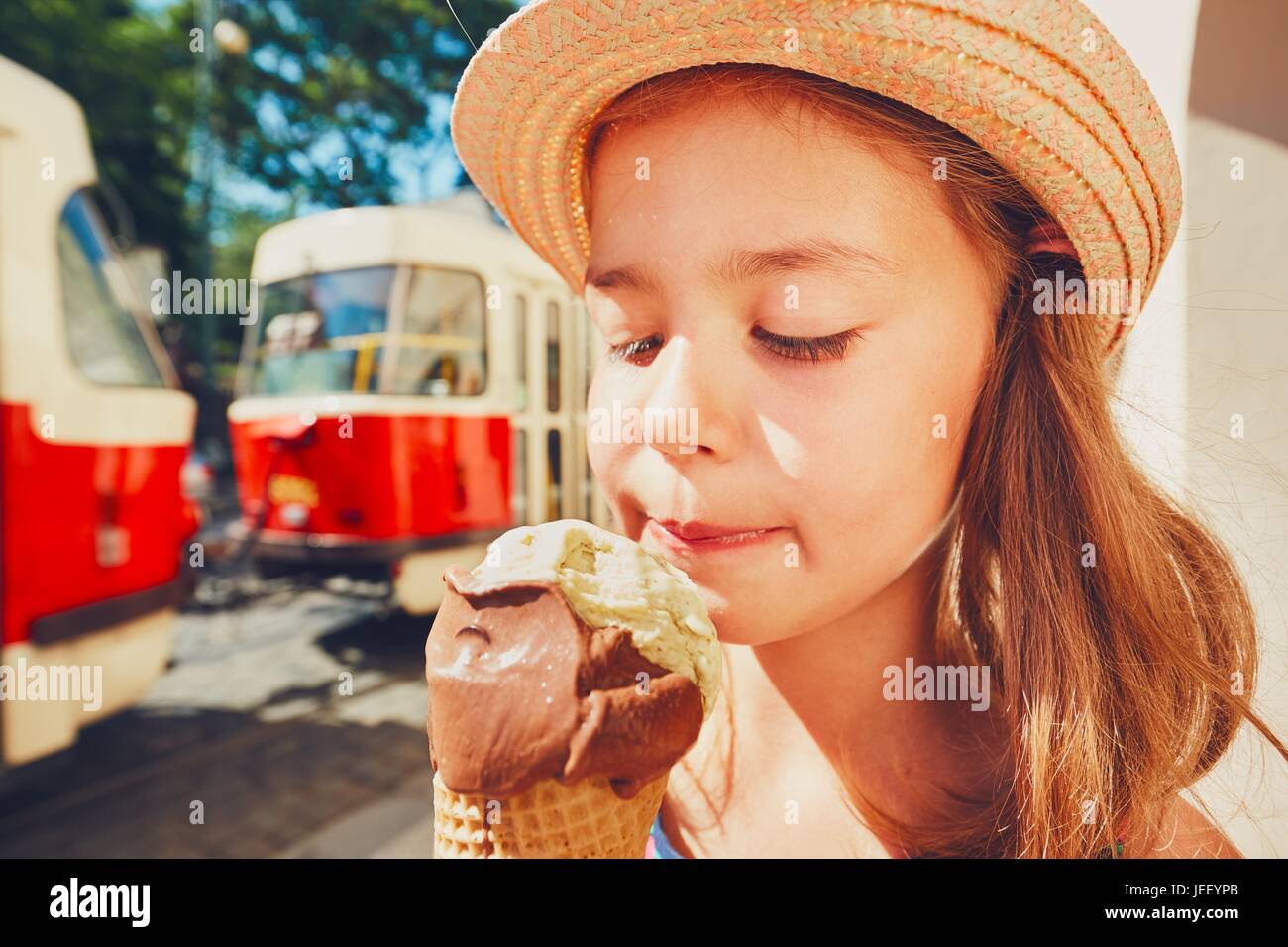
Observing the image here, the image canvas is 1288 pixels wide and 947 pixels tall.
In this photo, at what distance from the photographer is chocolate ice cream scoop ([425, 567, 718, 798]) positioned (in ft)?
3.15

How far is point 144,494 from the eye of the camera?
3.63 metres

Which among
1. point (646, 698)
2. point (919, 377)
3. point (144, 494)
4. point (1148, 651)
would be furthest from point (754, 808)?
point (144, 494)

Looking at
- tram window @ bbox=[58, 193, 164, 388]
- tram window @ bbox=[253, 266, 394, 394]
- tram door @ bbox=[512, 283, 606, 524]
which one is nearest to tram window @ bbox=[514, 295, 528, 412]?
tram door @ bbox=[512, 283, 606, 524]

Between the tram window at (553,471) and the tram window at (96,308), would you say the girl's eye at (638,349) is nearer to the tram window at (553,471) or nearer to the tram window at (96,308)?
the tram window at (96,308)

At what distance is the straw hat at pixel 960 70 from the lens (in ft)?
3.26

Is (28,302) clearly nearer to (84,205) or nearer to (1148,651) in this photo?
(84,205)

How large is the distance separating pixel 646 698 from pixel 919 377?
63 centimetres

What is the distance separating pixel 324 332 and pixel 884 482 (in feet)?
15.4

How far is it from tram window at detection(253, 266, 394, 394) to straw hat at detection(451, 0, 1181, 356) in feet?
12.3

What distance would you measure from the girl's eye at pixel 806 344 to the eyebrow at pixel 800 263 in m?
0.08

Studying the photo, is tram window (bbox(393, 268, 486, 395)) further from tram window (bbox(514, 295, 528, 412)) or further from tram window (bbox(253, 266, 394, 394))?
tram window (bbox(514, 295, 528, 412))

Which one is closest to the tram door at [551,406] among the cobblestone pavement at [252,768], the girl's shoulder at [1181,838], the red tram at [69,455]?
the cobblestone pavement at [252,768]

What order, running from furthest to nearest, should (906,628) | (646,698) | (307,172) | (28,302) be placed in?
(307,172), (28,302), (906,628), (646,698)

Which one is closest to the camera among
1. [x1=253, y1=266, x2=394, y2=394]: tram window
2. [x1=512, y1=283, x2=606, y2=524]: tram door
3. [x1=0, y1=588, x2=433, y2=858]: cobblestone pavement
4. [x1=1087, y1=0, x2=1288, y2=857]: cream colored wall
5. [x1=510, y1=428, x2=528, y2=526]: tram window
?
[x1=1087, y1=0, x2=1288, y2=857]: cream colored wall
